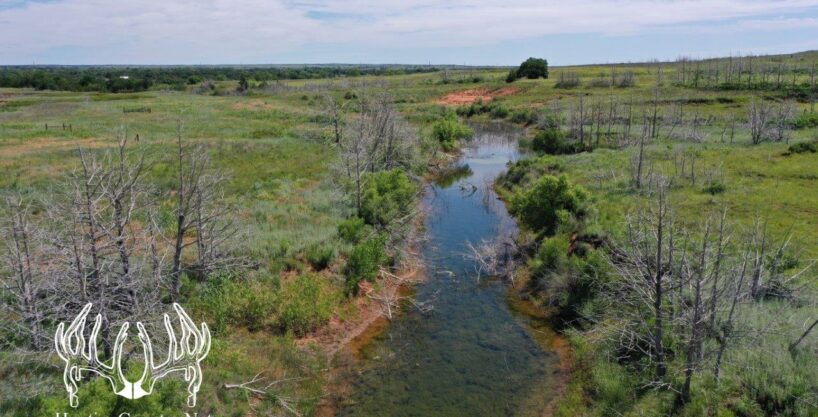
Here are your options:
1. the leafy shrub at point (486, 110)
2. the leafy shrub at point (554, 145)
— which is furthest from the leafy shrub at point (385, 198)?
the leafy shrub at point (486, 110)

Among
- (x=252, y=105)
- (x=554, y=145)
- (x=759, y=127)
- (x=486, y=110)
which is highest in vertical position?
(x=252, y=105)

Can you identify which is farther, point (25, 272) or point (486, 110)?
point (486, 110)

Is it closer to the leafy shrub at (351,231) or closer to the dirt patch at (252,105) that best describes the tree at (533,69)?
the dirt patch at (252,105)

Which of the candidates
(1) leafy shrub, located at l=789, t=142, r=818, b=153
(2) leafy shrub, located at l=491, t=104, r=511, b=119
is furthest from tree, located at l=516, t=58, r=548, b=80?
(1) leafy shrub, located at l=789, t=142, r=818, b=153

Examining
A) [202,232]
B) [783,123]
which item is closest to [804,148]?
[783,123]

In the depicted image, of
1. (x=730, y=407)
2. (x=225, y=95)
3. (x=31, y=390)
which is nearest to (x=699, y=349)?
(x=730, y=407)

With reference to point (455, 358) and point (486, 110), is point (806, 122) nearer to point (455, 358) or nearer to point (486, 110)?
point (486, 110)

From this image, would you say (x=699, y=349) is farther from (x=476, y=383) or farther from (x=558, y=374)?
(x=476, y=383)
